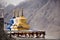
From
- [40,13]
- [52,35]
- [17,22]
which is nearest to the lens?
[17,22]

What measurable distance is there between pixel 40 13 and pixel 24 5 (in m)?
0.48

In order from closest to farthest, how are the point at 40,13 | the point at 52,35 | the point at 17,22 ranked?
the point at 17,22 < the point at 52,35 < the point at 40,13

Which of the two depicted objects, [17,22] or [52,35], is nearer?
Answer: [17,22]

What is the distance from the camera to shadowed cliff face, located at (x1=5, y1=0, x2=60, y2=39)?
4.39 m

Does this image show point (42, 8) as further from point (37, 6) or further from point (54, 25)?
point (54, 25)

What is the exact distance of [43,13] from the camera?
14.7 feet

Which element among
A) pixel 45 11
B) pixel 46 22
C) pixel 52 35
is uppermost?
pixel 45 11

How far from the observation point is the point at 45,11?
446 cm

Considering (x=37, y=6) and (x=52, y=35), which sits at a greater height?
(x=37, y=6)

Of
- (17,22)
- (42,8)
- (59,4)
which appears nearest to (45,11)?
(42,8)

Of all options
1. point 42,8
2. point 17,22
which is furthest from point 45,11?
point 17,22

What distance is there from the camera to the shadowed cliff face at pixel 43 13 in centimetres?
439

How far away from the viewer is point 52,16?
4.48 m

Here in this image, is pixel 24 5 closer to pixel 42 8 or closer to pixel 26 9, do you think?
pixel 26 9
